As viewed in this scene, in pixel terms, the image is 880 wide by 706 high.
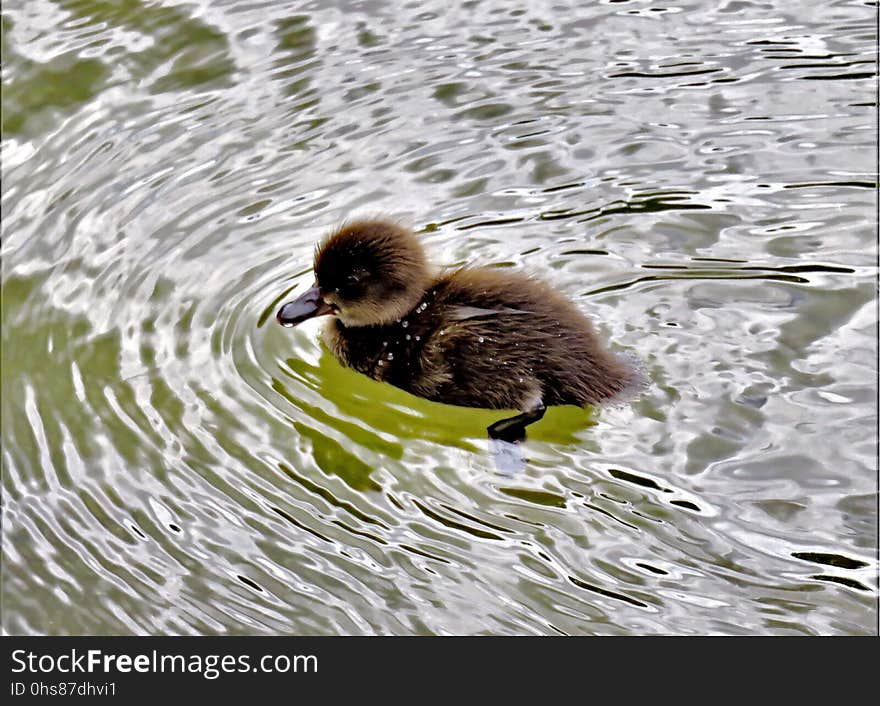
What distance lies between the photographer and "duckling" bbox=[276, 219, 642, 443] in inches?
138

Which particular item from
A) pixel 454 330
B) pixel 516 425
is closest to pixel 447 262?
pixel 454 330

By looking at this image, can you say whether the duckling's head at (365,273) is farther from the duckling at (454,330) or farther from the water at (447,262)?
the water at (447,262)

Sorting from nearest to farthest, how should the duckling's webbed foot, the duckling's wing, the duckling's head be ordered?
the duckling's webbed foot
the duckling's wing
the duckling's head

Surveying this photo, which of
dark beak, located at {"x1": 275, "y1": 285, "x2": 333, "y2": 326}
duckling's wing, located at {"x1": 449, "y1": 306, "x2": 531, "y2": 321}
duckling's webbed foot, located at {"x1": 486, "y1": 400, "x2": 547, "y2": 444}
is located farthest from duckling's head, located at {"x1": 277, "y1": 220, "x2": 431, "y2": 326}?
duckling's webbed foot, located at {"x1": 486, "y1": 400, "x2": 547, "y2": 444}

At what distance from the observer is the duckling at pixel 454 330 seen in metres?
3.50

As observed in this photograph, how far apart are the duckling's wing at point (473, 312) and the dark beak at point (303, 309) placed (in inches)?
15.6

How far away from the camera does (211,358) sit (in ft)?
12.6

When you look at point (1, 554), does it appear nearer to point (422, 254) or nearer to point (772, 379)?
point (422, 254)

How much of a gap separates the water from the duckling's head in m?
0.21

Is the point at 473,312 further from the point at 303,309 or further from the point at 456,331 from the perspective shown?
the point at 303,309

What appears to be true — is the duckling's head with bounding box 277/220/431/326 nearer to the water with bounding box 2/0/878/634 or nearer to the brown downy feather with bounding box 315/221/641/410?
the brown downy feather with bounding box 315/221/641/410

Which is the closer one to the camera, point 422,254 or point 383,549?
point 383,549

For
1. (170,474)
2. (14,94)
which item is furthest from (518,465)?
(14,94)
